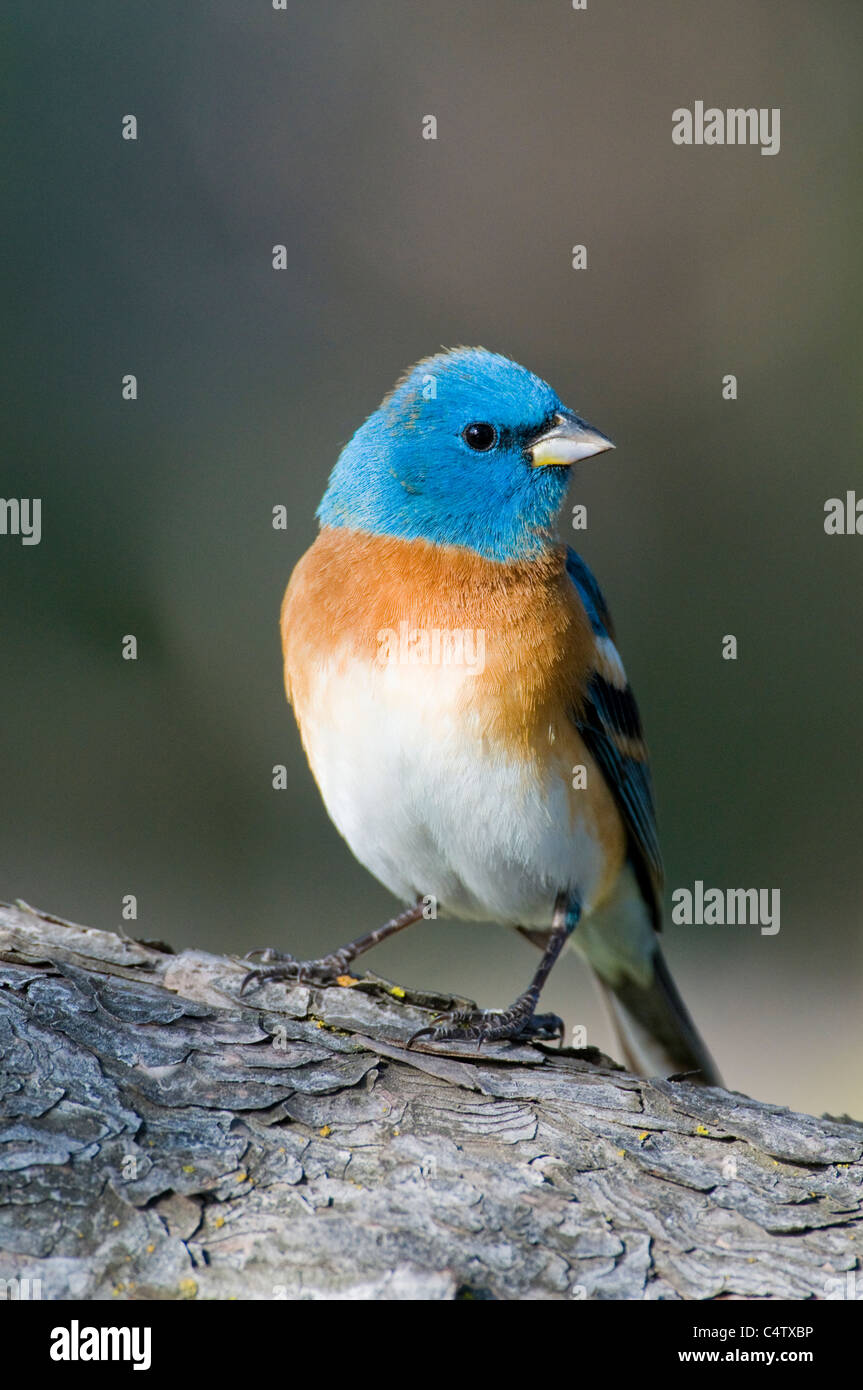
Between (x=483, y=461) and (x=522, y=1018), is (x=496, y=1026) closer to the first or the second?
(x=522, y=1018)

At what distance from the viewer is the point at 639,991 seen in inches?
187

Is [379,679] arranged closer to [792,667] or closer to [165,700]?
[165,700]

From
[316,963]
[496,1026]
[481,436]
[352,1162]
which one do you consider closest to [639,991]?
[496,1026]

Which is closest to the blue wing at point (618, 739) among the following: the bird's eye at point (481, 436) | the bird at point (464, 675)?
the bird at point (464, 675)

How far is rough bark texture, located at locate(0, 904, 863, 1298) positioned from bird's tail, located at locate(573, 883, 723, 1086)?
3.53ft

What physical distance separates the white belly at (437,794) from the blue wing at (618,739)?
29 cm

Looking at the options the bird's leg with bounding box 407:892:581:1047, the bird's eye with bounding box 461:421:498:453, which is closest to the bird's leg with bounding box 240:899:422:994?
the bird's leg with bounding box 407:892:581:1047

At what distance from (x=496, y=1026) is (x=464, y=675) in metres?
1.05

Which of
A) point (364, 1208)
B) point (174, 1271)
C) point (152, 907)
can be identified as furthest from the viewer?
point (152, 907)

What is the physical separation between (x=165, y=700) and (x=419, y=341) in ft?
8.80

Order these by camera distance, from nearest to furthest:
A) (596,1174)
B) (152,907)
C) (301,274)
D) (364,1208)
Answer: (364,1208) < (596,1174) < (152,907) < (301,274)

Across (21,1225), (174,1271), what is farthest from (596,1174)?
(21,1225)

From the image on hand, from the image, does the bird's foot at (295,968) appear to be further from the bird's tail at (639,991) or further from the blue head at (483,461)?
the blue head at (483,461)

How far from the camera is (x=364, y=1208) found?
2.79 metres
